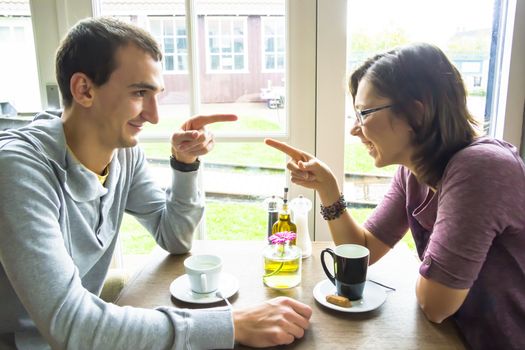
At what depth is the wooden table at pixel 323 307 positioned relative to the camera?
37.0 inches

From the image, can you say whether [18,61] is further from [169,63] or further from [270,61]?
[270,61]

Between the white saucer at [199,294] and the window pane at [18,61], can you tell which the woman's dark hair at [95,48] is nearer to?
the white saucer at [199,294]

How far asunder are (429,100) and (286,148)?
1.45 feet

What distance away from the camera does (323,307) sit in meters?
1.07

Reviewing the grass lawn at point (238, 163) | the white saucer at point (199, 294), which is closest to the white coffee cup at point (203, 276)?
the white saucer at point (199, 294)

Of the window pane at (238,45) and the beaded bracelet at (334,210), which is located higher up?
the window pane at (238,45)

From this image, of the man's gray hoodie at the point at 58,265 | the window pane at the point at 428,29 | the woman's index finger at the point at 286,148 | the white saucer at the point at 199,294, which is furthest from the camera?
the window pane at the point at 428,29

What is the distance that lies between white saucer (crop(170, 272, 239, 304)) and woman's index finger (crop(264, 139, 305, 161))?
402 mm

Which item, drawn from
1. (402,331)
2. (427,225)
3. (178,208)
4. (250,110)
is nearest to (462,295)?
(402,331)

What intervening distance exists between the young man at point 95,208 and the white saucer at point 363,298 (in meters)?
0.09

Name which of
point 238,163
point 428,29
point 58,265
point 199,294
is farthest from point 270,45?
point 58,265

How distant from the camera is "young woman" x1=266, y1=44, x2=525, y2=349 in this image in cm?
99

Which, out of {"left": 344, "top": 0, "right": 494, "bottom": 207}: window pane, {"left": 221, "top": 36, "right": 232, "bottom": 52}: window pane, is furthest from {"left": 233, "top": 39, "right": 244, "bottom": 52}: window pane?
{"left": 344, "top": 0, "right": 494, "bottom": 207}: window pane

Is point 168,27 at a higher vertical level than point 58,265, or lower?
higher
